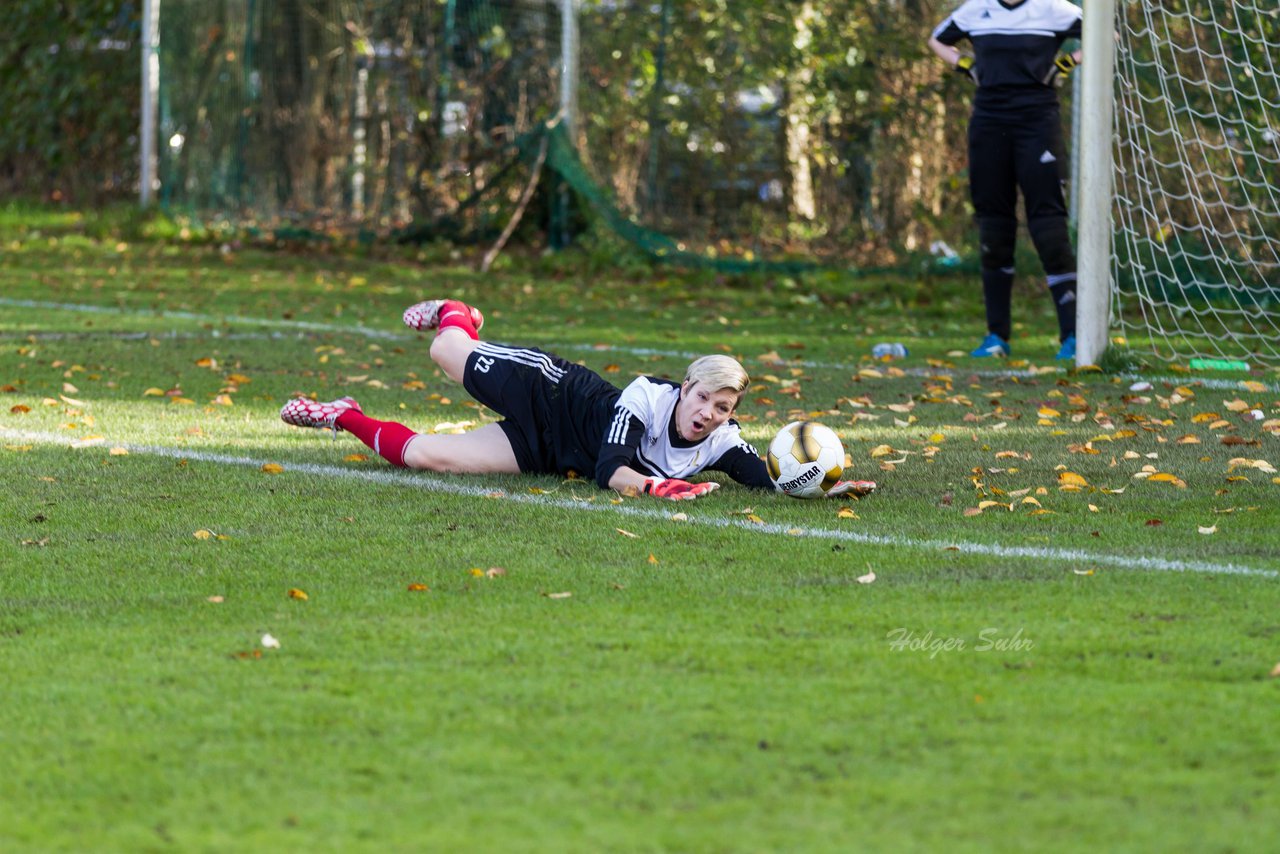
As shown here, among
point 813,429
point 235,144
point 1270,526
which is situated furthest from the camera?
point 235,144

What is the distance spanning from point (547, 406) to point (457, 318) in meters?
0.80

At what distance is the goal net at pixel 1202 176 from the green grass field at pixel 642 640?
9.47ft

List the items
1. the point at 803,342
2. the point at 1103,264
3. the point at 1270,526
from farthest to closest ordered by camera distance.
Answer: the point at 803,342 → the point at 1103,264 → the point at 1270,526

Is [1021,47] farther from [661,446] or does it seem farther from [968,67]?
[661,446]

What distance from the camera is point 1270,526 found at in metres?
4.78

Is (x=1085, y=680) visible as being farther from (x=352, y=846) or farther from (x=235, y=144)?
(x=235, y=144)

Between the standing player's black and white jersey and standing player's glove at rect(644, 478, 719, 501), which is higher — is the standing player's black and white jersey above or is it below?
above

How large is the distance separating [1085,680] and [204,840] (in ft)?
5.67

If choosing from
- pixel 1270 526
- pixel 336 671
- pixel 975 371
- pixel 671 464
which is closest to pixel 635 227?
pixel 975 371

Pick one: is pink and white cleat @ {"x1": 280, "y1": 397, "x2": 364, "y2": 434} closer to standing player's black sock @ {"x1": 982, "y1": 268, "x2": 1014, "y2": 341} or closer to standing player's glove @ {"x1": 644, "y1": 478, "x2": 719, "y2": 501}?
standing player's glove @ {"x1": 644, "y1": 478, "x2": 719, "y2": 501}

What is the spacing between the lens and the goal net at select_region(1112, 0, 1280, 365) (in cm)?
1005

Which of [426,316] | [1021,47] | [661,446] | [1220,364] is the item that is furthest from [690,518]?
[1021,47]

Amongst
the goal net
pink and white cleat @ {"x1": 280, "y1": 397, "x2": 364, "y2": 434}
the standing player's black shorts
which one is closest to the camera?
the standing player's black shorts

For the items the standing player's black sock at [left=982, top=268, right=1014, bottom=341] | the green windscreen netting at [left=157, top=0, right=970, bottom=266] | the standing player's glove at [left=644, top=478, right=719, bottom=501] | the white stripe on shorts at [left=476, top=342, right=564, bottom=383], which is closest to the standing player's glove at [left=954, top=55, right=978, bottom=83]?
the standing player's black sock at [left=982, top=268, right=1014, bottom=341]
